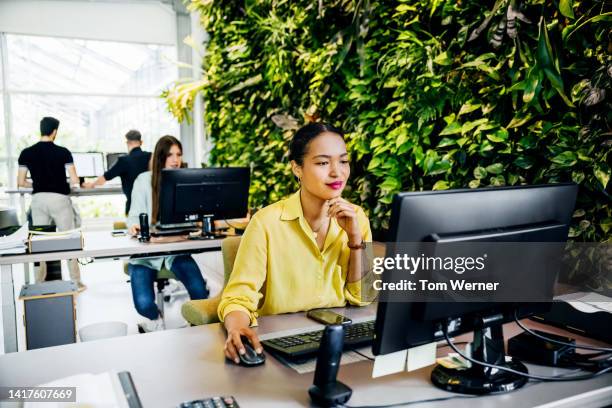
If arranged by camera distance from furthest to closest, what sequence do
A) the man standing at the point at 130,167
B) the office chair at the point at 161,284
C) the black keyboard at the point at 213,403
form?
the man standing at the point at 130,167 < the office chair at the point at 161,284 < the black keyboard at the point at 213,403

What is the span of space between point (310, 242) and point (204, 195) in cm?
165

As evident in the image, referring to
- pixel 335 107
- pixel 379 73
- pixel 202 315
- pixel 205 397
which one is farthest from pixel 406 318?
pixel 335 107

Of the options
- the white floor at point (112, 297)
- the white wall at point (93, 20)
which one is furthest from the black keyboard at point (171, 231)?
the white wall at point (93, 20)

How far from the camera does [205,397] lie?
3.69 feet

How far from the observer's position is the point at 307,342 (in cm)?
138

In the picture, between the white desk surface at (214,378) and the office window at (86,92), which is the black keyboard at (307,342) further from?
the office window at (86,92)

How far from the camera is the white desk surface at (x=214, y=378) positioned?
44.3 inches

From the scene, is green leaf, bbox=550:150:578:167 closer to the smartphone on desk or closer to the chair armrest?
the smartphone on desk

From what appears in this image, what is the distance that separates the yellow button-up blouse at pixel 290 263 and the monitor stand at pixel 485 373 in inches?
24.6

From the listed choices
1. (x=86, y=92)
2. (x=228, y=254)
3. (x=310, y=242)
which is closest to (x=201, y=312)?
(x=228, y=254)

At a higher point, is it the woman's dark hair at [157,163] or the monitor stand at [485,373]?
the woman's dark hair at [157,163]

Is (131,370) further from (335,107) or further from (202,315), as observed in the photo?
(335,107)

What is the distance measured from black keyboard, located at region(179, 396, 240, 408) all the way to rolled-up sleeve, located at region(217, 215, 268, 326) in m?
0.48

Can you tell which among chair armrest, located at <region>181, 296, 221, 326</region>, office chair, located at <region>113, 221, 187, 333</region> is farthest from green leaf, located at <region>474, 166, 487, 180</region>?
office chair, located at <region>113, 221, 187, 333</region>
